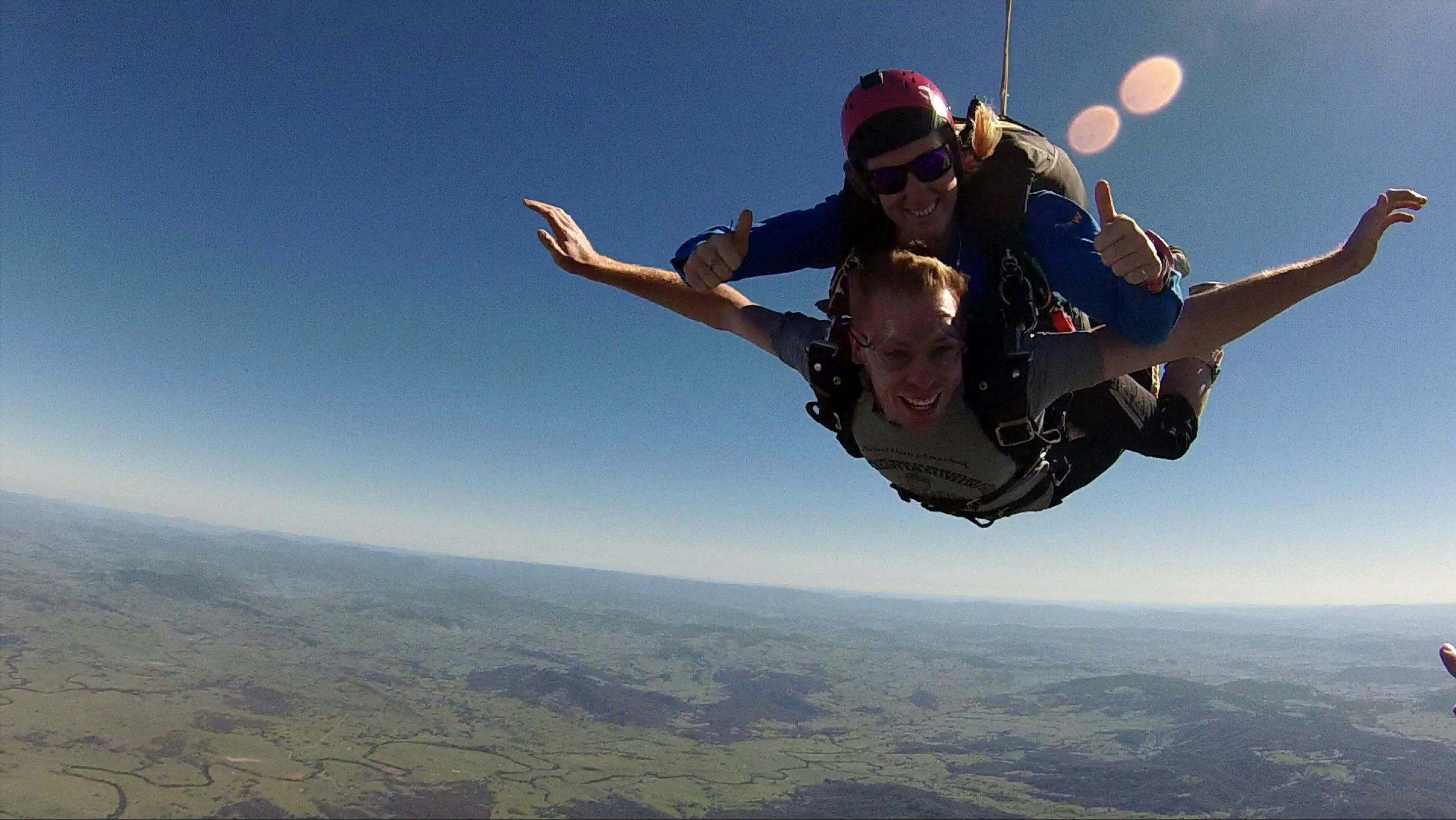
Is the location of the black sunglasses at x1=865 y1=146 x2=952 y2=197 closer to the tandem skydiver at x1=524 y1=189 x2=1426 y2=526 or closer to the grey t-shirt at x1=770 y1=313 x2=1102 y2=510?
the tandem skydiver at x1=524 y1=189 x2=1426 y2=526

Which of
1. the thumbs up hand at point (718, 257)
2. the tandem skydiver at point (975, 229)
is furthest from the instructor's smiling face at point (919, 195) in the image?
the thumbs up hand at point (718, 257)

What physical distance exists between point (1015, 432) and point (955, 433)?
24 cm

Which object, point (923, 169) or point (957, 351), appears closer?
point (957, 351)

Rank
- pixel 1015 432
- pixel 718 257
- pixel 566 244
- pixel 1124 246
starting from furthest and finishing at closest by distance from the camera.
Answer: pixel 566 244 < pixel 1015 432 < pixel 718 257 < pixel 1124 246

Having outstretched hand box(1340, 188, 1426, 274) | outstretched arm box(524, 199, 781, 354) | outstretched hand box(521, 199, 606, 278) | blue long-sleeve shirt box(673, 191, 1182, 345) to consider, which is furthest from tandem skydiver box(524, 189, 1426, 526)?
outstretched hand box(521, 199, 606, 278)

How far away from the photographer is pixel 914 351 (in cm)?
256

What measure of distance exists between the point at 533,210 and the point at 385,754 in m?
116

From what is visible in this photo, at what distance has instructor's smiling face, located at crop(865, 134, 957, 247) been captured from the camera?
2.84 m

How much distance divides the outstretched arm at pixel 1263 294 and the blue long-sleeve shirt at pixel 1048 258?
0.16 metres

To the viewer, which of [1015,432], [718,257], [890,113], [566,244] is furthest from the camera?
[566,244]

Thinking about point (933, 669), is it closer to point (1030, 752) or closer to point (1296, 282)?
point (1030, 752)

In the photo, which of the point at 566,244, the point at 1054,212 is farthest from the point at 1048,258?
the point at 566,244

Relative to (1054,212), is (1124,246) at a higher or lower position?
lower

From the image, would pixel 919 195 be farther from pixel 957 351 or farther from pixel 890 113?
pixel 957 351
